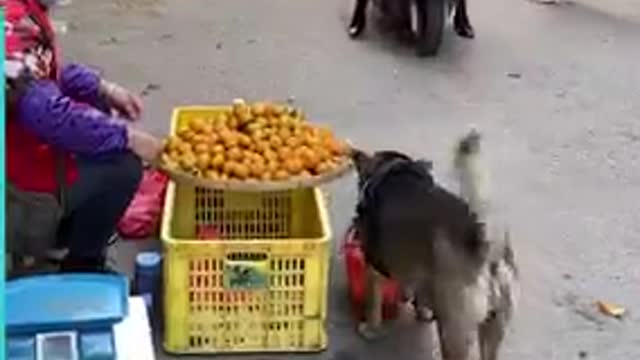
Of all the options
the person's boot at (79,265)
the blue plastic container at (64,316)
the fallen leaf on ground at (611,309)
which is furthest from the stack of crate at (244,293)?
the fallen leaf on ground at (611,309)

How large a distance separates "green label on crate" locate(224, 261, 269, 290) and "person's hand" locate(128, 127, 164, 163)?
0.36 m

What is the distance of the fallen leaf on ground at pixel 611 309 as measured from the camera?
13.7 ft

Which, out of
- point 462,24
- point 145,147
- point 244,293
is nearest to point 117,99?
point 145,147

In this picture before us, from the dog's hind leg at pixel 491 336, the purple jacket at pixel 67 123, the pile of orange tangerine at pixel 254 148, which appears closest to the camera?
the purple jacket at pixel 67 123

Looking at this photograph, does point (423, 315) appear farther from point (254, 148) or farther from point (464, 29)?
point (464, 29)

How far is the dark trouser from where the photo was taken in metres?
3.83

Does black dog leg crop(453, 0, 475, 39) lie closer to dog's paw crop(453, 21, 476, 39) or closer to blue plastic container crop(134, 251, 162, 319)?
dog's paw crop(453, 21, 476, 39)

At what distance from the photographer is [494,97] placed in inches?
241

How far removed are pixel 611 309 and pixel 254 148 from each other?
47.6 inches

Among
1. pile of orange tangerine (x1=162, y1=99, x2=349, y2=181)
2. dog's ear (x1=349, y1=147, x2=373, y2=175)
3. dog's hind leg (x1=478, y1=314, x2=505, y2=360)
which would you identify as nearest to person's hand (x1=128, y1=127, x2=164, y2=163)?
pile of orange tangerine (x1=162, y1=99, x2=349, y2=181)

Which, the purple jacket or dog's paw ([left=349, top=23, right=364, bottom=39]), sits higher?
the purple jacket

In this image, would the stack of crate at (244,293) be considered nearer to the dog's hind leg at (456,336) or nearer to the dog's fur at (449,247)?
the dog's fur at (449,247)

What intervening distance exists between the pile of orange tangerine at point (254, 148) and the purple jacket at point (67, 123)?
8.4 inches

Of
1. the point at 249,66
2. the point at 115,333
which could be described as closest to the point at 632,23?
the point at 249,66
